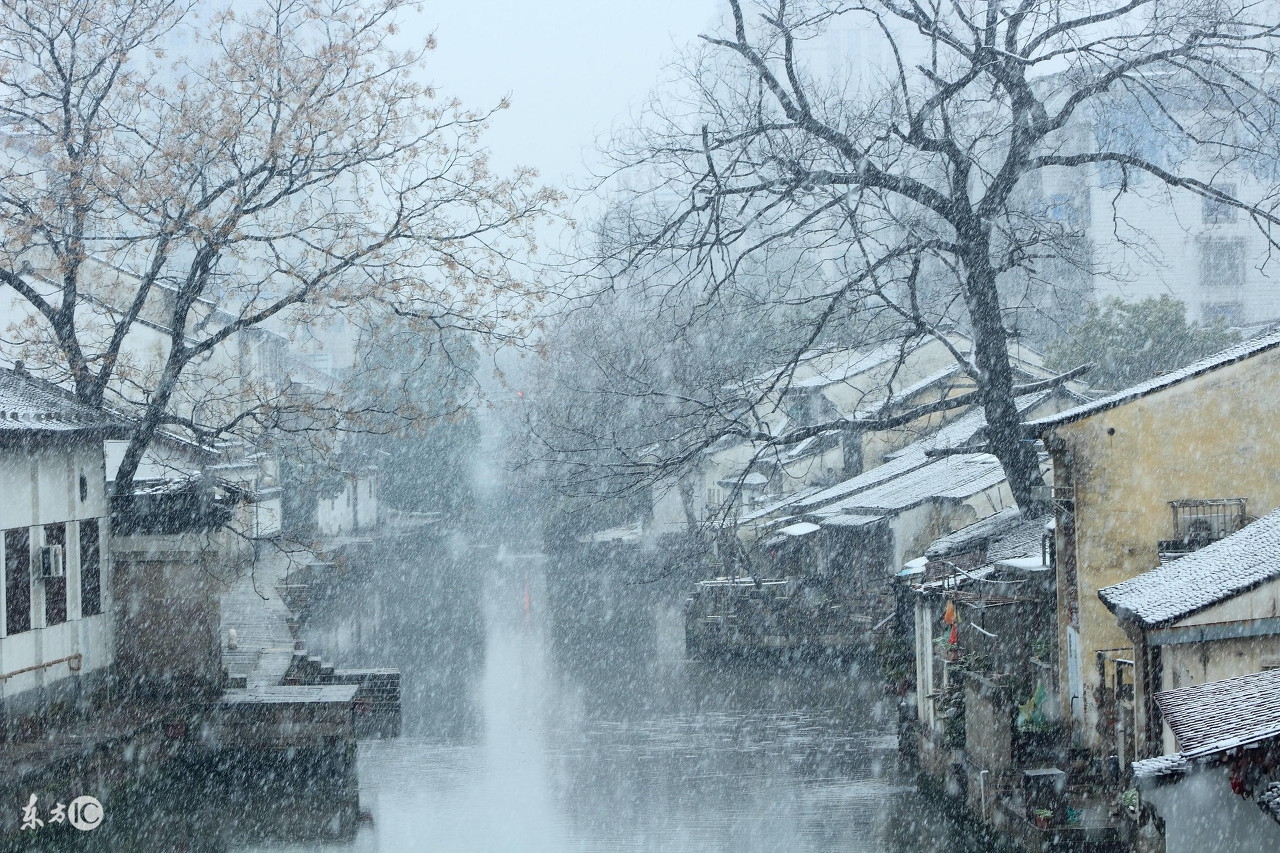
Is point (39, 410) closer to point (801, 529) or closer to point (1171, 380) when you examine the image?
point (1171, 380)

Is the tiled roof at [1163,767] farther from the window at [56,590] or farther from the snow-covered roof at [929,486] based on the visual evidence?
the snow-covered roof at [929,486]

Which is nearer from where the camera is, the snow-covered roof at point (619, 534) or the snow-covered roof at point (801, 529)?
the snow-covered roof at point (801, 529)

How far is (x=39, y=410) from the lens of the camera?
43.3 feet

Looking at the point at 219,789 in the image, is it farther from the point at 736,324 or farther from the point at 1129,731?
the point at 736,324

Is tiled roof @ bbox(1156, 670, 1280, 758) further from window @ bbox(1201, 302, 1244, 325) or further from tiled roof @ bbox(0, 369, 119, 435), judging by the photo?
window @ bbox(1201, 302, 1244, 325)

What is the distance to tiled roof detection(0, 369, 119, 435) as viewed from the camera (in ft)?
40.5

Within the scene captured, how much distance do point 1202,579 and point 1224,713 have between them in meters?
3.00

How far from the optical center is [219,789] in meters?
13.3

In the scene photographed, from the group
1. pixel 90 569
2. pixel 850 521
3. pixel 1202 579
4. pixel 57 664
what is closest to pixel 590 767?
pixel 57 664

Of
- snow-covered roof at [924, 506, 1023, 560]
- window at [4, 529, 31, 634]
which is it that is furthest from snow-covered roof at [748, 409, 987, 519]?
window at [4, 529, 31, 634]

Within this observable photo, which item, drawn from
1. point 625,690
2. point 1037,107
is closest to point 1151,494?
point 1037,107

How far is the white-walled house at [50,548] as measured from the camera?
1240 cm

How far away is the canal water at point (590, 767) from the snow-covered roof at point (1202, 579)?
3761 mm

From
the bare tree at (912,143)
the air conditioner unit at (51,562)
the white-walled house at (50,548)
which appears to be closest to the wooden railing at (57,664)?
the white-walled house at (50,548)
